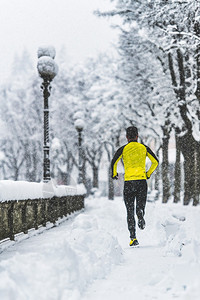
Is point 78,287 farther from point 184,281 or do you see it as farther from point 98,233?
point 98,233

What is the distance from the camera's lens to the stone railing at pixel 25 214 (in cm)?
774

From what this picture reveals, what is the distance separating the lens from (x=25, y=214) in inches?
365

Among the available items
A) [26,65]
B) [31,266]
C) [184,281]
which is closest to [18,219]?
[31,266]

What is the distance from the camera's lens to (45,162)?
1402 centimetres

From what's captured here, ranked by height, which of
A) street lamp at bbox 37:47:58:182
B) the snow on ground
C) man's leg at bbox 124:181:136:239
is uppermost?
street lamp at bbox 37:47:58:182

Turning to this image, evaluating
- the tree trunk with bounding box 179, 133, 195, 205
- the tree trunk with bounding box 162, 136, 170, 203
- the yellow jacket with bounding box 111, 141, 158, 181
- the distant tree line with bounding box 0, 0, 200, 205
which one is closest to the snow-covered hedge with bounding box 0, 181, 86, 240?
the yellow jacket with bounding box 111, 141, 158, 181

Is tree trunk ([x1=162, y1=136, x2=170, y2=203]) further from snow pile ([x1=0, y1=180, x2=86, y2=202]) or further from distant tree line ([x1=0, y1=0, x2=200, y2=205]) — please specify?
snow pile ([x1=0, y1=180, x2=86, y2=202])

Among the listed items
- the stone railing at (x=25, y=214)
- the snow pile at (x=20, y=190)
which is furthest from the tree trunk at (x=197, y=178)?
the snow pile at (x=20, y=190)

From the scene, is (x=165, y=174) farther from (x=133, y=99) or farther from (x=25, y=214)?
(x=25, y=214)

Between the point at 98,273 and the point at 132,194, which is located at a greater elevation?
the point at 132,194

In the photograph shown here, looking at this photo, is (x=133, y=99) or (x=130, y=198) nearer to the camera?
(x=130, y=198)

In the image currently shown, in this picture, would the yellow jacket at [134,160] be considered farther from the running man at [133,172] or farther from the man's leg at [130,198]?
the man's leg at [130,198]

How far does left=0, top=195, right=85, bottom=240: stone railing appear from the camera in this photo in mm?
7738

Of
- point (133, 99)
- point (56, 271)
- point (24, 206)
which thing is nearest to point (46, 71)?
point (24, 206)
